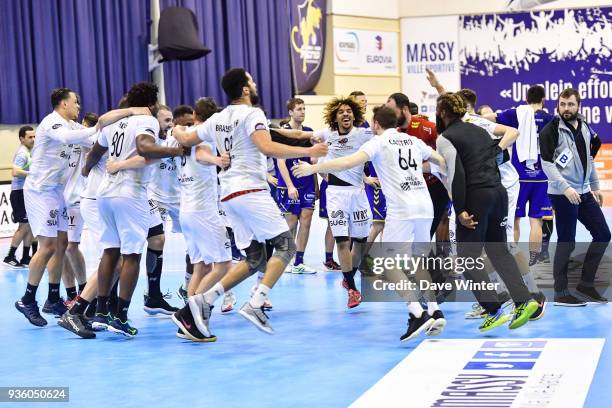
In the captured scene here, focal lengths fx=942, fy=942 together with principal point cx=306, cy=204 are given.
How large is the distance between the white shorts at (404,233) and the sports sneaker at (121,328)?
2.09 m

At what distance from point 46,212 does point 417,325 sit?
337 centimetres

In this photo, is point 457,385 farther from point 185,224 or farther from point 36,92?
point 36,92

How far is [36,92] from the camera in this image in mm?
16984

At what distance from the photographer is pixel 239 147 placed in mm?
6848

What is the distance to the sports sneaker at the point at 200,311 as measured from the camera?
6.88 meters

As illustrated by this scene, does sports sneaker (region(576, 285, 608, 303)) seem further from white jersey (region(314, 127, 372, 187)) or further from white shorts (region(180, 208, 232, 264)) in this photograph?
white shorts (region(180, 208, 232, 264))

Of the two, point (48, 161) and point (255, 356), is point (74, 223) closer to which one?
point (48, 161)

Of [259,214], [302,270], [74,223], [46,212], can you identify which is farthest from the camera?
[302,270]

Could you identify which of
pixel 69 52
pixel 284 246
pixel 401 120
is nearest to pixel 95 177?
pixel 284 246

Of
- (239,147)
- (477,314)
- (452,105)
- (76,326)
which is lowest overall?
(477,314)

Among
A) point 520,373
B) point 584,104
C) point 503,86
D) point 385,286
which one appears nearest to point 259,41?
point 503,86

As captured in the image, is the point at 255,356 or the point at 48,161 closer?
the point at 255,356

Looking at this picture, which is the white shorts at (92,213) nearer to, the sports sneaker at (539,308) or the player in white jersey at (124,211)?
the player in white jersey at (124,211)

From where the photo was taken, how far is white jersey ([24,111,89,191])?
8.03 m
